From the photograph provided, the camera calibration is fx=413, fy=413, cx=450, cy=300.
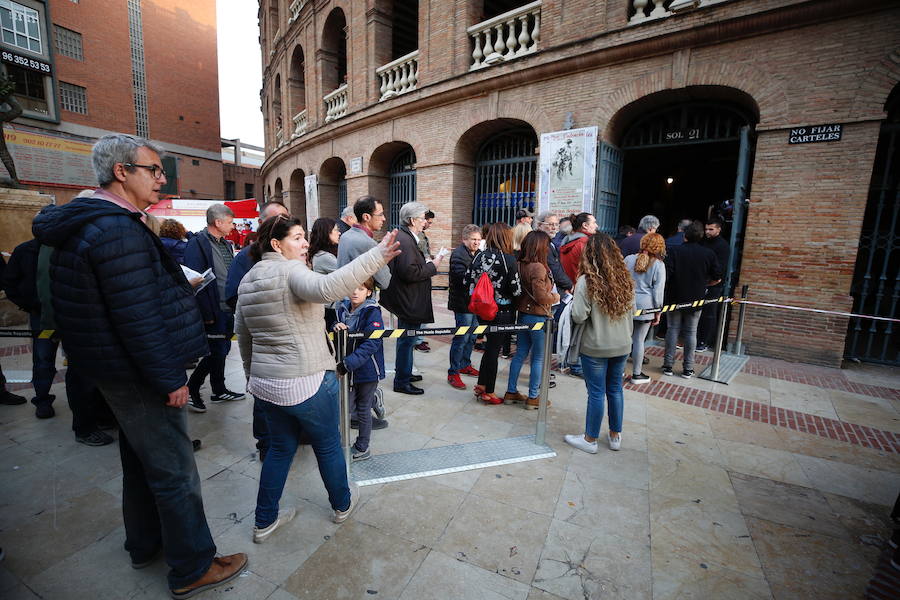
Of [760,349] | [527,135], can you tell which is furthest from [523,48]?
[760,349]

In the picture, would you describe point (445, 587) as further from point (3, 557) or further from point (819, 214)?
point (819, 214)

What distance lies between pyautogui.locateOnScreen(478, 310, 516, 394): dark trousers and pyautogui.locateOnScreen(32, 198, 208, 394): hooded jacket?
312 cm

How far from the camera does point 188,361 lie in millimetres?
2055

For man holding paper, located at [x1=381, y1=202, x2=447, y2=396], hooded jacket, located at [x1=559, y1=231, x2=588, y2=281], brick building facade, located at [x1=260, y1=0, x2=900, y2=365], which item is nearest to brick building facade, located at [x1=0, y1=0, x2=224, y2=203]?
brick building facade, located at [x1=260, y1=0, x2=900, y2=365]

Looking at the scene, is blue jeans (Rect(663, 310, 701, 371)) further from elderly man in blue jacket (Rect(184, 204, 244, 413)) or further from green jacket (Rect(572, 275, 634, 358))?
elderly man in blue jacket (Rect(184, 204, 244, 413))

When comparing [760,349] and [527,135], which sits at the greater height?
[527,135]

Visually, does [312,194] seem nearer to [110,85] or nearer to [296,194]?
[296,194]

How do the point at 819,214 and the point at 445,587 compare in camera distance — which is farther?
the point at 819,214

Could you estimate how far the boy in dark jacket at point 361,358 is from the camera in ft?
9.86

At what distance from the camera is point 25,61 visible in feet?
68.9

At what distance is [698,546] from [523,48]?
368 inches

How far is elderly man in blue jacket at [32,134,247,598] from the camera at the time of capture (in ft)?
5.72

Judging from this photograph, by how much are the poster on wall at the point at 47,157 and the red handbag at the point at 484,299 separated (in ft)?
90.0

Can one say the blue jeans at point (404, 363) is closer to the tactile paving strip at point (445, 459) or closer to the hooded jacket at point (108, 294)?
the tactile paving strip at point (445, 459)
